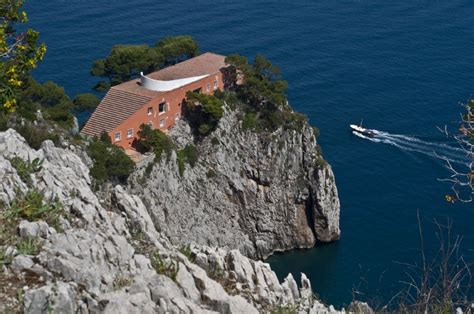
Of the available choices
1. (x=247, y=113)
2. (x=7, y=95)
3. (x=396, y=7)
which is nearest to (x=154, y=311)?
(x=7, y=95)

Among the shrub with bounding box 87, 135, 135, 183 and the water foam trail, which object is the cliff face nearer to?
the shrub with bounding box 87, 135, 135, 183

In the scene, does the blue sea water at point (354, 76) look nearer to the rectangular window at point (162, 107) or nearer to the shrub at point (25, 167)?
the rectangular window at point (162, 107)

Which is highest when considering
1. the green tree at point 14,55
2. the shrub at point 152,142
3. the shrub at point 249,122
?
the green tree at point 14,55

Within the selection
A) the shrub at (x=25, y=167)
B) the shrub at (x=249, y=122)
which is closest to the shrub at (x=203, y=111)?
the shrub at (x=249, y=122)

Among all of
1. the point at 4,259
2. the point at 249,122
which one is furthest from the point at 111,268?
the point at 249,122

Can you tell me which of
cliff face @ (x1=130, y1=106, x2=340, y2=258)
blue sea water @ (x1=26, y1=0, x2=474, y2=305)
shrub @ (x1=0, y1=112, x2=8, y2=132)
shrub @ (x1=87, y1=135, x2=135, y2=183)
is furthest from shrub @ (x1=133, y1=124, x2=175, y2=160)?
blue sea water @ (x1=26, y1=0, x2=474, y2=305)

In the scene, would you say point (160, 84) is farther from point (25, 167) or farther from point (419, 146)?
point (25, 167)
